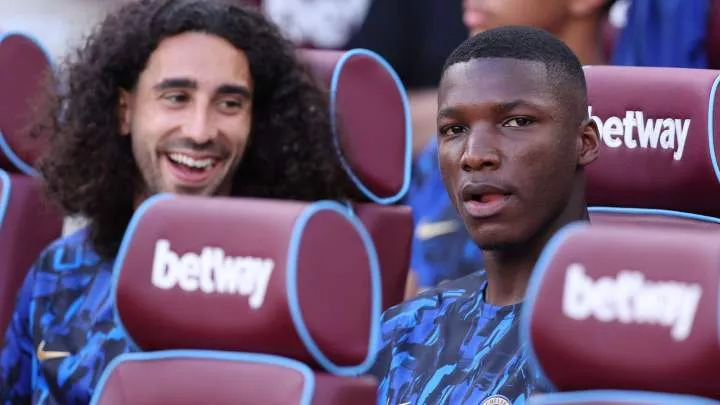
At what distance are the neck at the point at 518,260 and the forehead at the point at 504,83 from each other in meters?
0.18

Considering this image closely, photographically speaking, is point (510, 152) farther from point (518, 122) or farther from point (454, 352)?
point (454, 352)

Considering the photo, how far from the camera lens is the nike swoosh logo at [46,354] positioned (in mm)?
3662

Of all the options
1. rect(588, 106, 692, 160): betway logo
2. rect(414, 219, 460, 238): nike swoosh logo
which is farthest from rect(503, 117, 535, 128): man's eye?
rect(414, 219, 460, 238): nike swoosh logo

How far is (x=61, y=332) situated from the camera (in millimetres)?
3711

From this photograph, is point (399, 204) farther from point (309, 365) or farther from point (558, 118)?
point (309, 365)

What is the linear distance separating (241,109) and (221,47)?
0.47ft

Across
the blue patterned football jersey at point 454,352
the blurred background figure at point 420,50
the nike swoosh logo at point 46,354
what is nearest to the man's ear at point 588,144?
the blue patterned football jersey at point 454,352

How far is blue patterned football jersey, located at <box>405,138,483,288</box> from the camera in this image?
168 inches

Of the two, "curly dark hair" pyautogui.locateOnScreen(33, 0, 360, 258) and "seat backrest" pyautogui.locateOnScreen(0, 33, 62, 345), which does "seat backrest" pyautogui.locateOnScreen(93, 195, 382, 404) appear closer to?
"curly dark hair" pyautogui.locateOnScreen(33, 0, 360, 258)

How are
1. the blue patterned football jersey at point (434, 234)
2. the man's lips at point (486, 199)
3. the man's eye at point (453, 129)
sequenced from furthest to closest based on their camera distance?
the blue patterned football jersey at point (434, 234)
the man's eye at point (453, 129)
the man's lips at point (486, 199)

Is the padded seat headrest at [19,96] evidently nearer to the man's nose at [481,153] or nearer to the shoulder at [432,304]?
the shoulder at [432,304]

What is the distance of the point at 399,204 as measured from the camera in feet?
13.6

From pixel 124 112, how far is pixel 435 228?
860mm

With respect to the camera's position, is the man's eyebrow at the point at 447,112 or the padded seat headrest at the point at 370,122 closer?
the man's eyebrow at the point at 447,112
